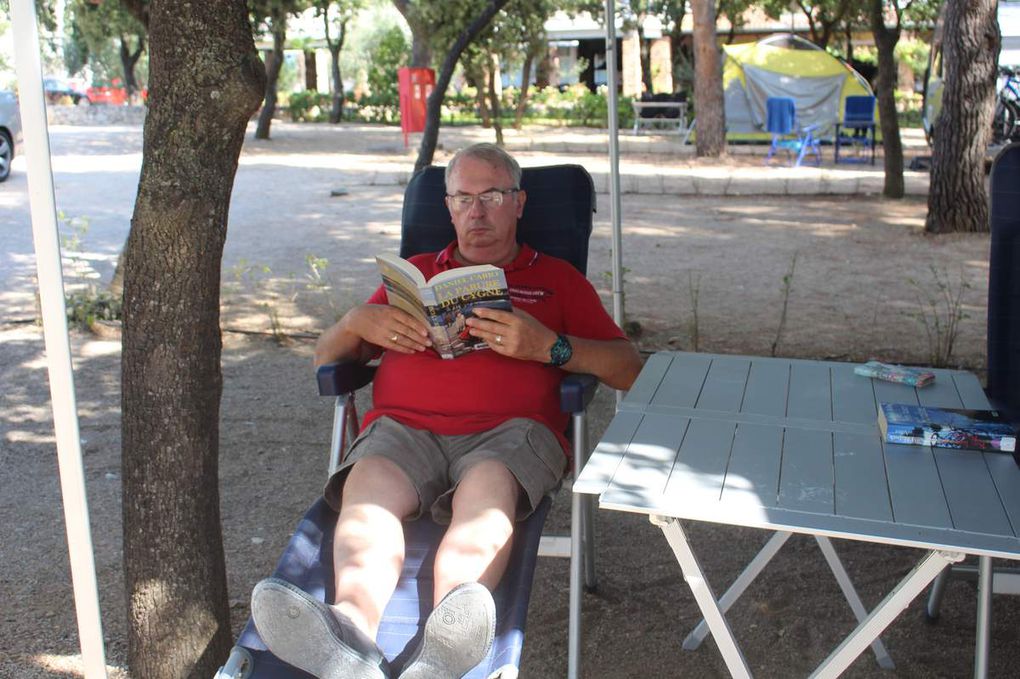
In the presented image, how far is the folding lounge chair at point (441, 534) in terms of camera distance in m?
2.23

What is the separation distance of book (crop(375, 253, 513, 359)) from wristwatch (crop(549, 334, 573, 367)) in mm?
166

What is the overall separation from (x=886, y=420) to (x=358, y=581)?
1211 mm

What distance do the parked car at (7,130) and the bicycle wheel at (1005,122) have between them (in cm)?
1371

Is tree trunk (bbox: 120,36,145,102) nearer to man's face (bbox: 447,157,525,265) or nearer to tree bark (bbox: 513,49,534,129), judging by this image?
tree bark (bbox: 513,49,534,129)

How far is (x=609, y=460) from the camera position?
2.25 m

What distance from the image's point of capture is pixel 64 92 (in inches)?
1532

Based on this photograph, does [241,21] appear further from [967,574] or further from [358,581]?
[967,574]

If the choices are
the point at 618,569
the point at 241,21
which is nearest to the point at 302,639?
the point at 241,21

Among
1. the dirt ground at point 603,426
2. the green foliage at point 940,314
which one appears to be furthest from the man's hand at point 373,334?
the green foliage at point 940,314

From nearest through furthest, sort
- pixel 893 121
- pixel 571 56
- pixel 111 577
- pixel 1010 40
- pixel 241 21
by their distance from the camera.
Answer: pixel 241 21 → pixel 111 577 → pixel 893 121 → pixel 1010 40 → pixel 571 56

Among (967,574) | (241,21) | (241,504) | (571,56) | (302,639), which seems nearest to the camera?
(302,639)

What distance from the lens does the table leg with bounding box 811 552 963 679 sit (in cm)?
196

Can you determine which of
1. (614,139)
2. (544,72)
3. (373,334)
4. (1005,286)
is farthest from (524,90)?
(373,334)

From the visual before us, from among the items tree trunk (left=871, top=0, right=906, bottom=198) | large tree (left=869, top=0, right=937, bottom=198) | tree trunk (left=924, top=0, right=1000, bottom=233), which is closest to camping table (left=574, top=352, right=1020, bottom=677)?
tree trunk (left=924, top=0, right=1000, bottom=233)
